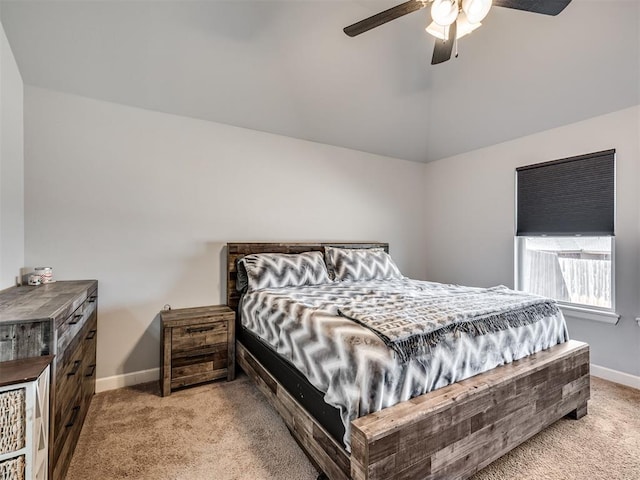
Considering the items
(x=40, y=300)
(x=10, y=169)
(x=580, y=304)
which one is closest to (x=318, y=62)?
(x=10, y=169)

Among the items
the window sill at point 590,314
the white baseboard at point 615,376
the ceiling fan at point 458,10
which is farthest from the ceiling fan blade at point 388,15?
the white baseboard at point 615,376

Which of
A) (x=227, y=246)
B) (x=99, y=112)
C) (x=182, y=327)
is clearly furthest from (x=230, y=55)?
(x=182, y=327)

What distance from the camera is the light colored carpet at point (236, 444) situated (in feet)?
5.04

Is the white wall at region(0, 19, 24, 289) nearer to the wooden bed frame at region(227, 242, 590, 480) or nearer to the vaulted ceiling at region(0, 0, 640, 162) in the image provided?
the vaulted ceiling at region(0, 0, 640, 162)

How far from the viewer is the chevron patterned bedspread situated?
1.21 metres

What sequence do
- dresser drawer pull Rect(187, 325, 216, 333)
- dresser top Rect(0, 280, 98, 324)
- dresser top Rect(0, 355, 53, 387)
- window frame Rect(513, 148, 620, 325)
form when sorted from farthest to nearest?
window frame Rect(513, 148, 620, 325) < dresser drawer pull Rect(187, 325, 216, 333) < dresser top Rect(0, 280, 98, 324) < dresser top Rect(0, 355, 53, 387)

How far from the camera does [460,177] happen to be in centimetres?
390

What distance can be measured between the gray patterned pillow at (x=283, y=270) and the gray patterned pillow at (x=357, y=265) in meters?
0.17

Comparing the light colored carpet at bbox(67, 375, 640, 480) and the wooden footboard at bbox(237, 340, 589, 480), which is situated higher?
the wooden footboard at bbox(237, 340, 589, 480)

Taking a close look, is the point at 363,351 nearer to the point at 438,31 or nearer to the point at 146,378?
the point at 438,31

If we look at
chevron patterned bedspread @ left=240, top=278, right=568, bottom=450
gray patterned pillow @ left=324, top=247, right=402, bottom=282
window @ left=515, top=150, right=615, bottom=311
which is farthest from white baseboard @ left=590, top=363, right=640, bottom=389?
gray patterned pillow @ left=324, top=247, right=402, bottom=282

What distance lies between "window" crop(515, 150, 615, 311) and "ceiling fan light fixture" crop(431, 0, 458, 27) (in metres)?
2.17

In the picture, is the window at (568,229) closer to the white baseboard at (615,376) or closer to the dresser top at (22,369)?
the white baseboard at (615,376)

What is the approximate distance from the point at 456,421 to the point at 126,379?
8.33 feet
